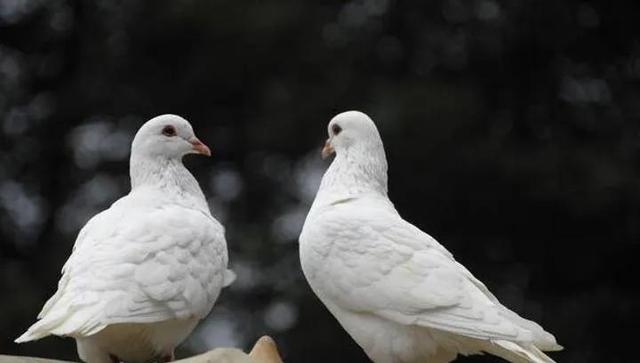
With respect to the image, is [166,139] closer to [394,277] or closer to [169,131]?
[169,131]

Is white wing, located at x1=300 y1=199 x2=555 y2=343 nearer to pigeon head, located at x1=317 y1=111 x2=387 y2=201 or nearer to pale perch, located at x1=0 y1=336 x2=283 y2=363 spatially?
pigeon head, located at x1=317 y1=111 x2=387 y2=201

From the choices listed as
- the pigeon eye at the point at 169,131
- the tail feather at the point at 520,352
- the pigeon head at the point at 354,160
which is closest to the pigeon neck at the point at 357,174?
the pigeon head at the point at 354,160

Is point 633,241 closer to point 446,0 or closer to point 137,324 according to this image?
point 446,0

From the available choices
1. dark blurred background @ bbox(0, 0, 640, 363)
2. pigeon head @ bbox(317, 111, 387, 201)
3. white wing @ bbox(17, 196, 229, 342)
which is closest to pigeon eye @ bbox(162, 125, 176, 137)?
white wing @ bbox(17, 196, 229, 342)

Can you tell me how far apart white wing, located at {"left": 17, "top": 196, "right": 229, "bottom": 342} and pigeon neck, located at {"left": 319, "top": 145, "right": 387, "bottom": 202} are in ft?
2.12

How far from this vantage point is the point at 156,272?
24.7 feet

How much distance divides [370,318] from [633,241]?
7.04 meters

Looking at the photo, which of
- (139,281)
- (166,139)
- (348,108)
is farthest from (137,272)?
(348,108)

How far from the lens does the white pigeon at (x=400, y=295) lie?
7.43m

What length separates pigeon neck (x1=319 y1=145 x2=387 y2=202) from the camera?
27.6ft

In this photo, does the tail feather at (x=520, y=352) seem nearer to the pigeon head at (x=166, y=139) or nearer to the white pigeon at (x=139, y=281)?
the white pigeon at (x=139, y=281)

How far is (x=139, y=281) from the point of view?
7438 mm

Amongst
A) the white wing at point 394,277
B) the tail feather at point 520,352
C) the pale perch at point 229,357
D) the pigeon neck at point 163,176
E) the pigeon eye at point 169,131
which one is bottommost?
the pale perch at point 229,357

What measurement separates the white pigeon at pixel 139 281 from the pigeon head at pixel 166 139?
0.23m
